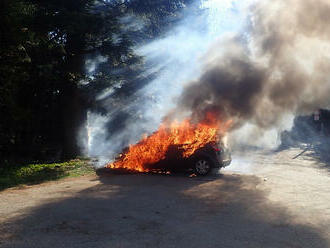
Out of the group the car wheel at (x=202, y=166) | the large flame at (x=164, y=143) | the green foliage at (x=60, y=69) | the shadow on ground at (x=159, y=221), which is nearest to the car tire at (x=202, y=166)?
the car wheel at (x=202, y=166)

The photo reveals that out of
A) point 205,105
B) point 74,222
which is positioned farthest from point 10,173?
point 205,105

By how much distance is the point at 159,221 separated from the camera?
635cm

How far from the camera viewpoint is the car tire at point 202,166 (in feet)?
37.1

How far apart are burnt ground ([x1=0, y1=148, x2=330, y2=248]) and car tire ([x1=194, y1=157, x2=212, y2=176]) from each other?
0.41 meters

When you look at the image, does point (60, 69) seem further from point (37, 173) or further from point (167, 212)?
point (167, 212)

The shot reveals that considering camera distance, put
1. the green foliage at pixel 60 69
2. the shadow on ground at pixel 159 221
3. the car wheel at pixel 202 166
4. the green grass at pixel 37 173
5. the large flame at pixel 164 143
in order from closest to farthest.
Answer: the shadow on ground at pixel 159 221, the green grass at pixel 37 173, the car wheel at pixel 202 166, the large flame at pixel 164 143, the green foliage at pixel 60 69

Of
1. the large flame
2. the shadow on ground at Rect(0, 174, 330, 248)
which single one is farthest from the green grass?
the shadow on ground at Rect(0, 174, 330, 248)

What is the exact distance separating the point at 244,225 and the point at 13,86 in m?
10.3

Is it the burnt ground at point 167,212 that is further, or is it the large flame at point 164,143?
the large flame at point 164,143

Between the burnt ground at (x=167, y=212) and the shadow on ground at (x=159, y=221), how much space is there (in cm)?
2

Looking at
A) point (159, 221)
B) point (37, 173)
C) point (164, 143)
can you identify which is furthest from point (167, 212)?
point (37, 173)

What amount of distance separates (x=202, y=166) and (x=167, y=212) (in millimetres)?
4562

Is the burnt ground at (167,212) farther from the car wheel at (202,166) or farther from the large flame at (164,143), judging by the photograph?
the large flame at (164,143)

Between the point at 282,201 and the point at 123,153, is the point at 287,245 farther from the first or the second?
the point at 123,153
